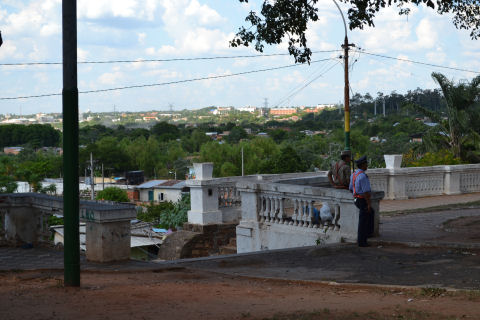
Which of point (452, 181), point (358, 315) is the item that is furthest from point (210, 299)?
point (452, 181)

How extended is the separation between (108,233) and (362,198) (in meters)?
4.28

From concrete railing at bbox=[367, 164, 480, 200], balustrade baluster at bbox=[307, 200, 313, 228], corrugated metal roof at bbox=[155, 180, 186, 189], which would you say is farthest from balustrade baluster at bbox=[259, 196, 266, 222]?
corrugated metal roof at bbox=[155, 180, 186, 189]

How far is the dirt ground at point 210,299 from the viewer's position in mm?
5891

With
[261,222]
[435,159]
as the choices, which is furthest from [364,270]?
[435,159]

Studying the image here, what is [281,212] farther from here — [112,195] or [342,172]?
[112,195]

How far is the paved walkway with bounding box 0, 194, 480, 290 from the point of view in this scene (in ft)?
27.5

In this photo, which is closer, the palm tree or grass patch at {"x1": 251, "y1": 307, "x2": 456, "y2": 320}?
grass patch at {"x1": 251, "y1": 307, "x2": 456, "y2": 320}

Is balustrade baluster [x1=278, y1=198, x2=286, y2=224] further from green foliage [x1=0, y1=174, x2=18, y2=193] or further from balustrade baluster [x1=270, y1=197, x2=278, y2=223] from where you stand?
green foliage [x1=0, y1=174, x2=18, y2=193]

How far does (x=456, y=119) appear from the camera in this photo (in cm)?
2486

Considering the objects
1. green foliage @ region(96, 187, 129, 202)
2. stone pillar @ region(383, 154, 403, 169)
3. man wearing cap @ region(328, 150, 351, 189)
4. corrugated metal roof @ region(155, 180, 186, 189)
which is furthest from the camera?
corrugated metal roof @ region(155, 180, 186, 189)

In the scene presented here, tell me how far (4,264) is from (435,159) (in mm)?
17791

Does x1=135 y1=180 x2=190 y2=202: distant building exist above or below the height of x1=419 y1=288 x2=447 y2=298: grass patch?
below

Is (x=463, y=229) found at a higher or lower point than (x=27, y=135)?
lower

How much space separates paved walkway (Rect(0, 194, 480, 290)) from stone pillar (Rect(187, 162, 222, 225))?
20.2 ft
